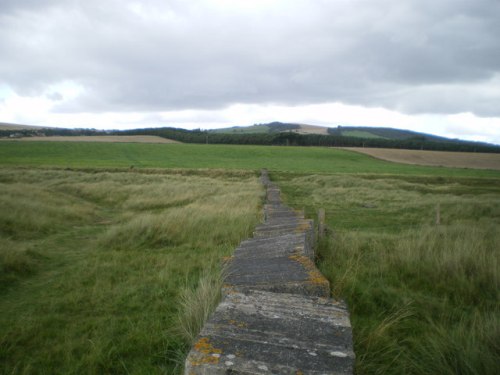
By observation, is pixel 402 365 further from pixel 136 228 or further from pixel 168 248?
pixel 136 228

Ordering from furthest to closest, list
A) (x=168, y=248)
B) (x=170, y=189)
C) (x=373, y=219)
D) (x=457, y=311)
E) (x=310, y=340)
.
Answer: (x=170, y=189), (x=373, y=219), (x=168, y=248), (x=457, y=311), (x=310, y=340)

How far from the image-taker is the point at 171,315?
12.3 feet

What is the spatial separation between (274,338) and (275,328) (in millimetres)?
125

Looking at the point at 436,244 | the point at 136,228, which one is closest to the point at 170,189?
the point at 136,228

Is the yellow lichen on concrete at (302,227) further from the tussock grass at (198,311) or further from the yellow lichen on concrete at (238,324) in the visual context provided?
the yellow lichen on concrete at (238,324)

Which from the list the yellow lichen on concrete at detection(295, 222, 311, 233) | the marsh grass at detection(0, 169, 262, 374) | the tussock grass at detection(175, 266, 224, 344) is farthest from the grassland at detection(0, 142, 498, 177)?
the tussock grass at detection(175, 266, 224, 344)

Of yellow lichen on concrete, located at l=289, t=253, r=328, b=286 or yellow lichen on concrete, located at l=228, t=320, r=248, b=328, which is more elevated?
yellow lichen on concrete, located at l=228, t=320, r=248, b=328

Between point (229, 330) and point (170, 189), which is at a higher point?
point (229, 330)

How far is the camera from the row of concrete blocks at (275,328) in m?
1.85

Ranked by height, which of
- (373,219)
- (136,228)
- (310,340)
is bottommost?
(373,219)

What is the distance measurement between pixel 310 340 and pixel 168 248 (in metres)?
5.38

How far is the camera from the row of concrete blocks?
1850 mm

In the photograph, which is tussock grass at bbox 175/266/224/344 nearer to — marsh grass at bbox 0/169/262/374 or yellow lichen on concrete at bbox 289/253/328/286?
marsh grass at bbox 0/169/262/374

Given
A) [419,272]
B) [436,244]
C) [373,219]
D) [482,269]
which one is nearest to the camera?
[482,269]
